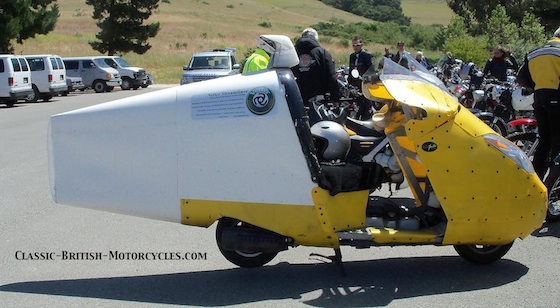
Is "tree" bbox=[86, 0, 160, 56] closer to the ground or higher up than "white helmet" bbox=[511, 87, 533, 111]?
closer to the ground

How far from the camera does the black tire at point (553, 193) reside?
7.23 metres

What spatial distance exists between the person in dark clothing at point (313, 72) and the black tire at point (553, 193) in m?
3.17

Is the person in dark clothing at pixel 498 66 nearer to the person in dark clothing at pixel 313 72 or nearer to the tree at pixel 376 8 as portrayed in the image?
the person in dark clothing at pixel 313 72

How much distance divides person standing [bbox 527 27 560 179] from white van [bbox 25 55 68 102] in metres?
24.3

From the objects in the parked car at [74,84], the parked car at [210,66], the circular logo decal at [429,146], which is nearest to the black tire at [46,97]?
the parked car at [74,84]

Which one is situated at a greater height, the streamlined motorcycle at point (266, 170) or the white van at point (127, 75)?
the streamlined motorcycle at point (266, 170)

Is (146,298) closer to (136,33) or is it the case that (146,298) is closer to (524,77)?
(524,77)

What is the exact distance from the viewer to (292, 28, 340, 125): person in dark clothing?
30.1 ft

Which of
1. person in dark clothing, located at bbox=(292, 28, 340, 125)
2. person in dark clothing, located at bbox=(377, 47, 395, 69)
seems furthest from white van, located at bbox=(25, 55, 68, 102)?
person in dark clothing, located at bbox=(292, 28, 340, 125)

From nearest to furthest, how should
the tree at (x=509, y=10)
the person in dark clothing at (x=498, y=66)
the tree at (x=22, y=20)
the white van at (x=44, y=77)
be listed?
1. the person in dark clothing at (x=498, y=66)
2. the white van at (x=44, y=77)
3. the tree at (x=22, y=20)
4. the tree at (x=509, y=10)

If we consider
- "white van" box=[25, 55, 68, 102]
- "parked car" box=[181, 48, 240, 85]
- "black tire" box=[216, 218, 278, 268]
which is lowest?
"white van" box=[25, 55, 68, 102]

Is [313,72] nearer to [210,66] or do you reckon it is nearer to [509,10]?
[210,66]

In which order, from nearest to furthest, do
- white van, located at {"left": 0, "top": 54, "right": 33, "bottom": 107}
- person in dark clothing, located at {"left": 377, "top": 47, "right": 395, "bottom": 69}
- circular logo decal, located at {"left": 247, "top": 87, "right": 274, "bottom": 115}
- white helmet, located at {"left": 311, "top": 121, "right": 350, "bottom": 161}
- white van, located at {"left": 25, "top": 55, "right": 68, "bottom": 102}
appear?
circular logo decal, located at {"left": 247, "top": 87, "right": 274, "bottom": 115}
white helmet, located at {"left": 311, "top": 121, "right": 350, "bottom": 161}
person in dark clothing, located at {"left": 377, "top": 47, "right": 395, "bottom": 69}
white van, located at {"left": 0, "top": 54, "right": 33, "bottom": 107}
white van, located at {"left": 25, "top": 55, "right": 68, "bottom": 102}

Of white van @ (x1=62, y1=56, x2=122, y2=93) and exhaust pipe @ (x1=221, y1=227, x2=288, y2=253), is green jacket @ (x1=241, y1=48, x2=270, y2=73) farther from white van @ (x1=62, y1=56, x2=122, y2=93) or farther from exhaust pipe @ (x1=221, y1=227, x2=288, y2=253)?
white van @ (x1=62, y1=56, x2=122, y2=93)
